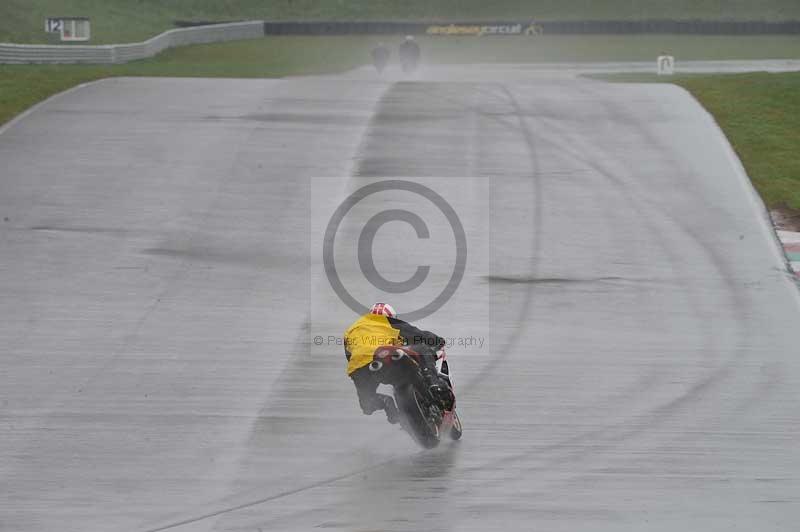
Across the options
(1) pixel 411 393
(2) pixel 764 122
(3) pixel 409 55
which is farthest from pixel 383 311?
(3) pixel 409 55

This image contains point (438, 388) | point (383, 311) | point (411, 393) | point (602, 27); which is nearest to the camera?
point (411, 393)

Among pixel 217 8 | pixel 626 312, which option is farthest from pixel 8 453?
pixel 217 8

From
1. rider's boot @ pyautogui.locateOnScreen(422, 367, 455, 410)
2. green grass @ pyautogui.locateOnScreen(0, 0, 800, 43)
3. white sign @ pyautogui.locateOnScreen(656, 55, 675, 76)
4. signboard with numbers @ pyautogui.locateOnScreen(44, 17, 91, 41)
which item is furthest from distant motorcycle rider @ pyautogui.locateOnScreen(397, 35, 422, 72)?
rider's boot @ pyautogui.locateOnScreen(422, 367, 455, 410)

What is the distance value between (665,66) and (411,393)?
1204 inches

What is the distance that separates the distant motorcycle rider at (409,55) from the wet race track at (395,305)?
1544cm

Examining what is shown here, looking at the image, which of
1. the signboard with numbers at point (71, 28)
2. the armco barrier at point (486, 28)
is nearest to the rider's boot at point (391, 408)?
the signboard with numbers at point (71, 28)

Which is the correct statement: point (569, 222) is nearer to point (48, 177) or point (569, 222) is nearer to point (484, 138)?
point (484, 138)

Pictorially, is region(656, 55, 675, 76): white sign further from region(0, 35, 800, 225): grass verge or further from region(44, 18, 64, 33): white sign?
region(44, 18, 64, 33): white sign

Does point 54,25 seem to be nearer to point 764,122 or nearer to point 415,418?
point 764,122

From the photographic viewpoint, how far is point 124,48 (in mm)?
42469

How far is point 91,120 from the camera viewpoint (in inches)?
1000

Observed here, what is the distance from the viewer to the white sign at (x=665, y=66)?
3766 centimetres

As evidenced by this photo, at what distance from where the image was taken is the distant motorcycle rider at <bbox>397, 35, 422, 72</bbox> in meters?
43.1

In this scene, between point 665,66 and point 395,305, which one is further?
point 665,66
